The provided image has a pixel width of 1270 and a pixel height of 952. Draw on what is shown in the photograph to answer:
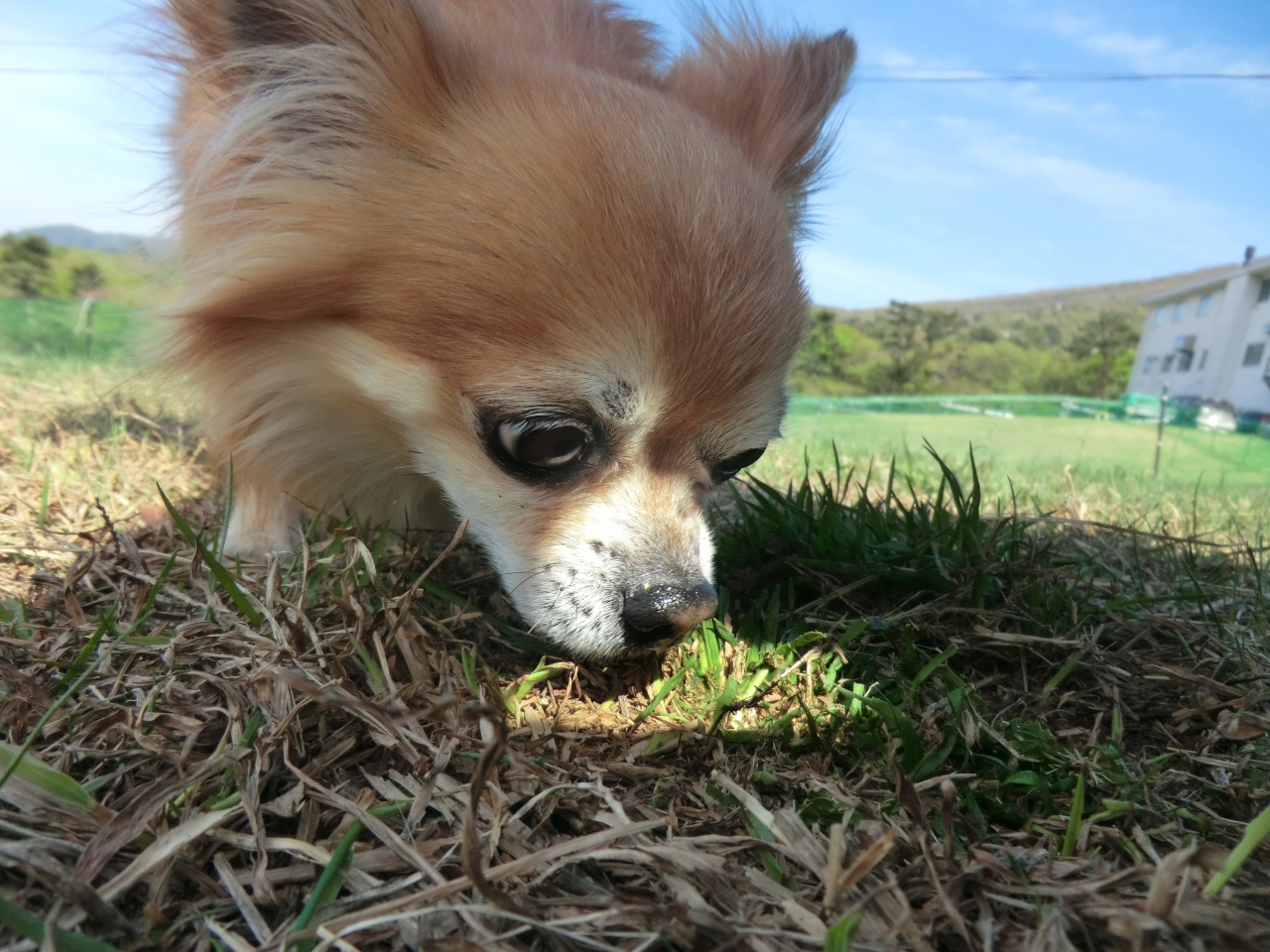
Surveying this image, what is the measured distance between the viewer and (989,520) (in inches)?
93.4

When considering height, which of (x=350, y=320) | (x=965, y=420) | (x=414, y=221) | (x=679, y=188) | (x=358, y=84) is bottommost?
(x=965, y=420)

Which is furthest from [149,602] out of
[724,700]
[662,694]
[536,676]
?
[724,700]

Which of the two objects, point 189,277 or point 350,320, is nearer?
point 350,320

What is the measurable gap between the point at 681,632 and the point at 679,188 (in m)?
0.97

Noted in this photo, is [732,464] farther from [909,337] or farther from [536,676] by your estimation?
[909,337]

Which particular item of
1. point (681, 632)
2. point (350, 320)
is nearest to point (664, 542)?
point (681, 632)

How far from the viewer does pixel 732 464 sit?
2014 millimetres

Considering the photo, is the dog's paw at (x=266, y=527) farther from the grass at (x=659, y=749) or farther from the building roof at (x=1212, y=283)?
the building roof at (x=1212, y=283)

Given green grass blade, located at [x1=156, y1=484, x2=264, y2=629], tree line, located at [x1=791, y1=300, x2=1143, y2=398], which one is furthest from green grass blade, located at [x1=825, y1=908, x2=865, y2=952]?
A: tree line, located at [x1=791, y1=300, x2=1143, y2=398]

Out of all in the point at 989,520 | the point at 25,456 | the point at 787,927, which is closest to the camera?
the point at 787,927

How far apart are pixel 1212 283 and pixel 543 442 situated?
27.5 meters

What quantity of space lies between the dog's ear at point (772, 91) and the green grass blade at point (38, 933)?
85.0 inches

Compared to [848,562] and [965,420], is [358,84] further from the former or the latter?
[965,420]

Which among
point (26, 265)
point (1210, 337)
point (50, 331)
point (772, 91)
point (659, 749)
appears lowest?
point (50, 331)
